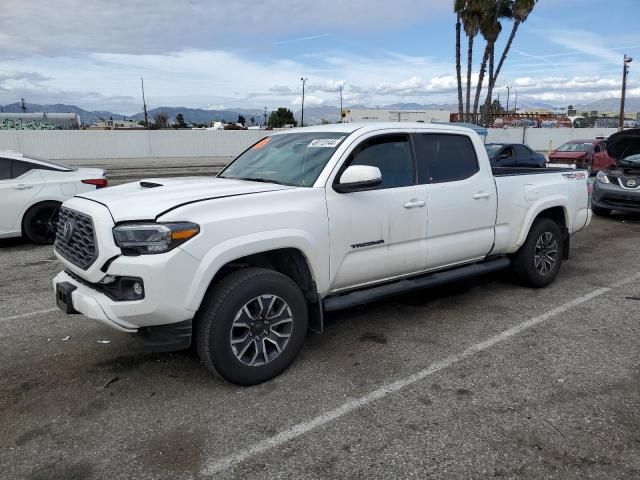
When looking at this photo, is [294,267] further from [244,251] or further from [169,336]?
[169,336]

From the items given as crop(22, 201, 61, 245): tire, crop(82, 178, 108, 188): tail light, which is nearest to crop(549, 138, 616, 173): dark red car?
crop(82, 178, 108, 188): tail light

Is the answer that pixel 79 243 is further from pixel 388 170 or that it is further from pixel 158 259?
pixel 388 170

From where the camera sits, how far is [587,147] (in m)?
17.6

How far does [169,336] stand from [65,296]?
0.86 meters

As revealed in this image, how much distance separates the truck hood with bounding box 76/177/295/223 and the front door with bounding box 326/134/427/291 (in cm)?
54

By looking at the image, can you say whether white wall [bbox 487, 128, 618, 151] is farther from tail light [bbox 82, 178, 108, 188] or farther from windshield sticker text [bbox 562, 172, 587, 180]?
tail light [bbox 82, 178, 108, 188]

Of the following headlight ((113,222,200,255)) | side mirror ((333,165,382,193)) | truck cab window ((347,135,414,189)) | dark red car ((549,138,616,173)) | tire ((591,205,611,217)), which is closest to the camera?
headlight ((113,222,200,255))

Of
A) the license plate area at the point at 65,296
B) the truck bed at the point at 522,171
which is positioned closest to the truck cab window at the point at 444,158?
the truck bed at the point at 522,171

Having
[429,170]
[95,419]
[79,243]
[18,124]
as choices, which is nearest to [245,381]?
[95,419]

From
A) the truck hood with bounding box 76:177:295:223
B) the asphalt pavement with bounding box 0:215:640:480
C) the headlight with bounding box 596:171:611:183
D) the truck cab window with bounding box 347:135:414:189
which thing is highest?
the truck cab window with bounding box 347:135:414:189

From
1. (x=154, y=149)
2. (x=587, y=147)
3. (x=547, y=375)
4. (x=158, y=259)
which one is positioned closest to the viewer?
(x=158, y=259)

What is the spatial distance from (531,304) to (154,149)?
31685 mm

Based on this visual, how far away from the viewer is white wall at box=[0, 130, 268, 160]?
2969cm

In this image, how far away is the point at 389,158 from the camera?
14.7 feet
